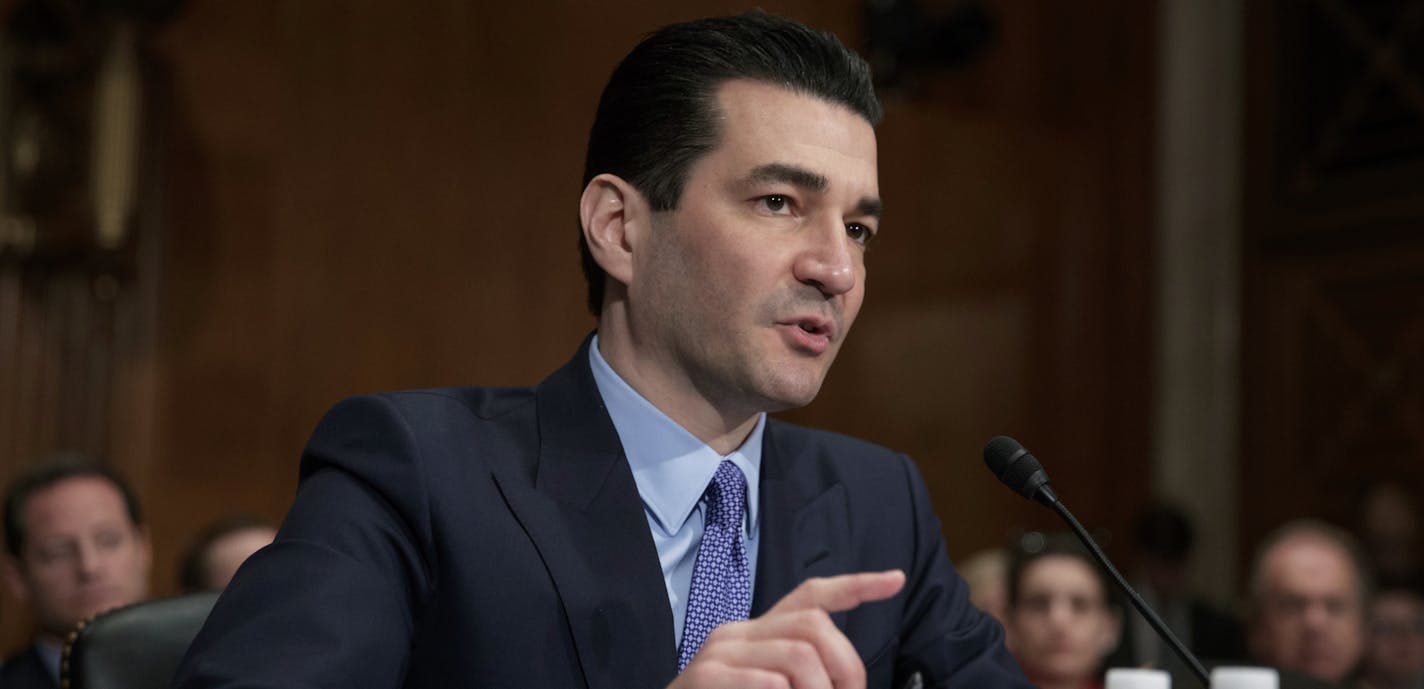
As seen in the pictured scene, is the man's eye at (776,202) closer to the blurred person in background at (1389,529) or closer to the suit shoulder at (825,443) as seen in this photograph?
the suit shoulder at (825,443)

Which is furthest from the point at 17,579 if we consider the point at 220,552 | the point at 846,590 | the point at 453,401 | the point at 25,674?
the point at 846,590

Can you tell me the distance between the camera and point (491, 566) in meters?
1.59

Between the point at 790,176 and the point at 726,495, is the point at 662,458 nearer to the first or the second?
the point at 726,495

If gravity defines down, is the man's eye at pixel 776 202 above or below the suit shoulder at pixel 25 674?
above

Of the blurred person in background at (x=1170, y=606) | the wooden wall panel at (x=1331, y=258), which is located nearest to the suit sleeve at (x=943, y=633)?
the blurred person in background at (x=1170, y=606)

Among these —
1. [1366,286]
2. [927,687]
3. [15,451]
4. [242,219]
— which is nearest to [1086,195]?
[1366,286]

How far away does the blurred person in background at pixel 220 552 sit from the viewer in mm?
3691

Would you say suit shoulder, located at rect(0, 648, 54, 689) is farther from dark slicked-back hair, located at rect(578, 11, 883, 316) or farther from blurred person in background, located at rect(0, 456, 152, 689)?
dark slicked-back hair, located at rect(578, 11, 883, 316)

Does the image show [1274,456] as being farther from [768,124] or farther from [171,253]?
[768,124]

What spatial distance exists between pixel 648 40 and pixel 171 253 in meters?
3.19

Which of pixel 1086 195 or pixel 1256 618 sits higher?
pixel 1086 195

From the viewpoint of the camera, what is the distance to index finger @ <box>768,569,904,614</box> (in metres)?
1.31

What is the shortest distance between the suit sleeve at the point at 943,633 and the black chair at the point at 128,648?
2.68 ft

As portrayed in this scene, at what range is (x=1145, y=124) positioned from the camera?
22.0ft
